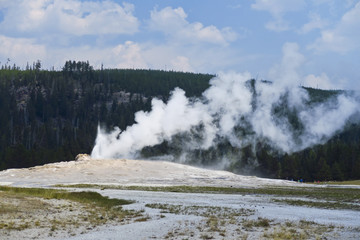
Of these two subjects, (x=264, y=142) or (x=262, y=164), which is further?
(x=264, y=142)

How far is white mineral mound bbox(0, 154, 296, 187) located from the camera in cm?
7569

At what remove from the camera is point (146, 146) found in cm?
11425

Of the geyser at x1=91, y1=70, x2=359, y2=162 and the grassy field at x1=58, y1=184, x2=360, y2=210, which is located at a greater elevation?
the geyser at x1=91, y1=70, x2=359, y2=162

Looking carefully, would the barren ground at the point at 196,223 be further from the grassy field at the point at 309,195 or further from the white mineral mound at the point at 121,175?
the white mineral mound at the point at 121,175

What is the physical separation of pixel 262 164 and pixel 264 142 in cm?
1268

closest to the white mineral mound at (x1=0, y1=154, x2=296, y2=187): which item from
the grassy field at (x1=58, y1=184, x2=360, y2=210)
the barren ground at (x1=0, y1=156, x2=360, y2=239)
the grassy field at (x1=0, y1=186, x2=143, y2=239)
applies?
the grassy field at (x1=58, y1=184, x2=360, y2=210)

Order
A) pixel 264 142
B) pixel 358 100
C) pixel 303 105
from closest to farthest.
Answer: pixel 358 100 → pixel 264 142 → pixel 303 105

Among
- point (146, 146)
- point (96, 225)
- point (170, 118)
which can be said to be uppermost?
point (170, 118)

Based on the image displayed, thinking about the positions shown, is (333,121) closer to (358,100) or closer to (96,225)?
(358,100)

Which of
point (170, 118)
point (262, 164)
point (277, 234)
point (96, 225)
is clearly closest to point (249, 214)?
point (277, 234)

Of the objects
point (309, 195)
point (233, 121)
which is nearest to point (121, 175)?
point (309, 195)

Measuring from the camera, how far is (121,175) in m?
82.6

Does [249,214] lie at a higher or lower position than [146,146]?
lower

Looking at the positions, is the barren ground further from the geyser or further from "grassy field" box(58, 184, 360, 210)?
the geyser
